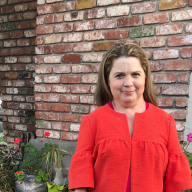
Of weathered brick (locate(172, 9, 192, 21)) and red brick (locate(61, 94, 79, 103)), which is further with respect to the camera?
red brick (locate(61, 94, 79, 103))

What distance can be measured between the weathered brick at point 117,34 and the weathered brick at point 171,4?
1.22ft

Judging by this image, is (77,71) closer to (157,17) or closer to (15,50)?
(157,17)

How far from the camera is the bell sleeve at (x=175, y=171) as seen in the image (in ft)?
3.43

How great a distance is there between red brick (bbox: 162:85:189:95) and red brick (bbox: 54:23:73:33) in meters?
1.14

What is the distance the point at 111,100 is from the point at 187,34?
3.12ft

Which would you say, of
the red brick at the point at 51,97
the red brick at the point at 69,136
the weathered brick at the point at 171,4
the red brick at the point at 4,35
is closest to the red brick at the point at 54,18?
the red brick at the point at 51,97

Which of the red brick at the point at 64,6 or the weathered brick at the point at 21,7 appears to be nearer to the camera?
the red brick at the point at 64,6

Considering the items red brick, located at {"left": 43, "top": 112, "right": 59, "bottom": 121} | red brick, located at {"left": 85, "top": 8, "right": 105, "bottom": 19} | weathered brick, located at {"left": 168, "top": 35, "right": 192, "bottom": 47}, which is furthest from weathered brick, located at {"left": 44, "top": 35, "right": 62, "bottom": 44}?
weathered brick, located at {"left": 168, "top": 35, "right": 192, "bottom": 47}

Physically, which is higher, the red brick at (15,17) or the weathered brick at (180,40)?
the red brick at (15,17)

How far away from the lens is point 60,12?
2.07 meters

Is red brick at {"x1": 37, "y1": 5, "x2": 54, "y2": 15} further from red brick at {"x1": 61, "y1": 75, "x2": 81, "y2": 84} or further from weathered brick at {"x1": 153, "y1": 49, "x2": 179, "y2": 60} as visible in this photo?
weathered brick at {"x1": 153, "y1": 49, "x2": 179, "y2": 60}

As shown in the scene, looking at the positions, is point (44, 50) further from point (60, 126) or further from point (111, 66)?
point (111, 66)

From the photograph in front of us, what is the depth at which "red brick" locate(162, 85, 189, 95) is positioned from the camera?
169cm

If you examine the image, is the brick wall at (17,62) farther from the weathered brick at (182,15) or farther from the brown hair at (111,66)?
the weathered brick at (182,15)
